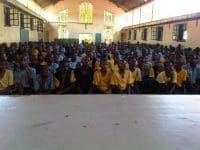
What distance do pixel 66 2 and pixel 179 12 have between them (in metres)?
17.9

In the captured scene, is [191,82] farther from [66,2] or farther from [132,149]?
[66,2]

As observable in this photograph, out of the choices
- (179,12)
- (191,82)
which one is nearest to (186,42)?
(179,12)

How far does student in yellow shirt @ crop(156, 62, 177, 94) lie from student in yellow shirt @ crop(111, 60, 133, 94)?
65 cm

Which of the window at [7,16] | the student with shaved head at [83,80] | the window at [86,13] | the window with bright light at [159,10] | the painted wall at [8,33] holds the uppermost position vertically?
the window at [86,13]

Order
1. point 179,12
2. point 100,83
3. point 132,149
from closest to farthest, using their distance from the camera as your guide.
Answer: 1. point 132,149
2. point 100,83
3. point 179,12

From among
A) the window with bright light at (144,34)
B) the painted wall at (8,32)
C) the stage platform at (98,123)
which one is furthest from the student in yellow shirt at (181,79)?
the window with bright light at (144,34)

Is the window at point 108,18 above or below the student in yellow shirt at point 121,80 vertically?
above

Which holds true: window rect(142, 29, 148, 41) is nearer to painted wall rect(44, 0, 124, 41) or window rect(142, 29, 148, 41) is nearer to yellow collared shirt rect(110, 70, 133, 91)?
painted wall rect(44, 0, 124, 41)

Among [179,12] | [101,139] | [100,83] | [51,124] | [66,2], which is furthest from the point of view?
[66,2]

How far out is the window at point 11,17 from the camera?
13491 mm

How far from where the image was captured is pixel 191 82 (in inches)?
268

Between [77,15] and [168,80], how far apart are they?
2571 centimetres

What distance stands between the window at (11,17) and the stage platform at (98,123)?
11.8 metres

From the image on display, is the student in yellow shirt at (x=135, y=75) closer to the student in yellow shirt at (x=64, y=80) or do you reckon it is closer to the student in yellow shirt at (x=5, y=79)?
the student in yellow shirt at (x=64, y=80)
